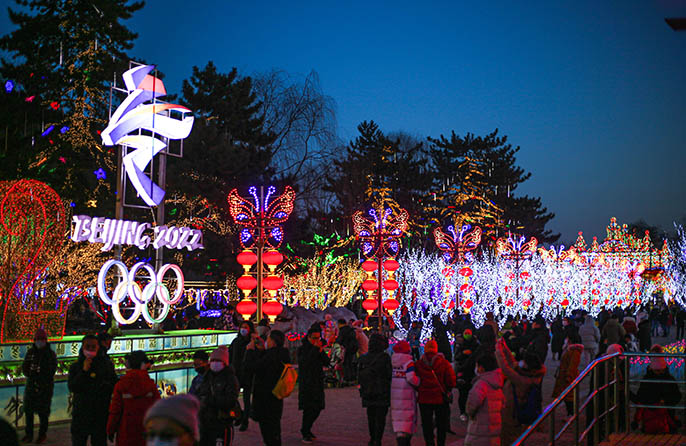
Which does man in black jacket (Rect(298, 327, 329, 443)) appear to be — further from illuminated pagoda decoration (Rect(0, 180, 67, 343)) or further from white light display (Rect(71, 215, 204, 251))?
white light display (Rect(71, 215, 204, 251))

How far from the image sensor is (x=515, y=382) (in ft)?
30.8

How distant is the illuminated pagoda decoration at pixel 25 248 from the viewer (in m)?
13.4

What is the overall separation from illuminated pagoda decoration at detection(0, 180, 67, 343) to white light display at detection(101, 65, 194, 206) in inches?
154

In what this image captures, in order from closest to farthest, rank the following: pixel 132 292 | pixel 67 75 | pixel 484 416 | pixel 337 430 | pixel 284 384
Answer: pixel 484 416 → pixel 284 384 → pixel 337 430 → pixel 132 292 → pixel 67 75

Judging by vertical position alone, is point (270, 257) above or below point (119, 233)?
below

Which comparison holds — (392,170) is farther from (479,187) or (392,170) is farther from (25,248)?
(25,248)

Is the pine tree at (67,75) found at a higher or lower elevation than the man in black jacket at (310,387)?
higher

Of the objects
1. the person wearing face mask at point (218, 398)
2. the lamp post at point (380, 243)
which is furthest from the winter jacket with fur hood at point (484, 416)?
the lamp post at point (380, 243)

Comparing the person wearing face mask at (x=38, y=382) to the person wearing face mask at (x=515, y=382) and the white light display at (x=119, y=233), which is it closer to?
the white light display at (x=119, y=233)

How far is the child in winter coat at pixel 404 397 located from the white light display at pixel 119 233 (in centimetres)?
923

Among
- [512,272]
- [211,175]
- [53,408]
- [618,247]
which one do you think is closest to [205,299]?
[211,175]

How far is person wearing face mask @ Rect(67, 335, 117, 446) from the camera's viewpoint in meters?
7.89

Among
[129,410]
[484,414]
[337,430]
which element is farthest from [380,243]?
[129,410]

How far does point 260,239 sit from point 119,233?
447 centimetres
